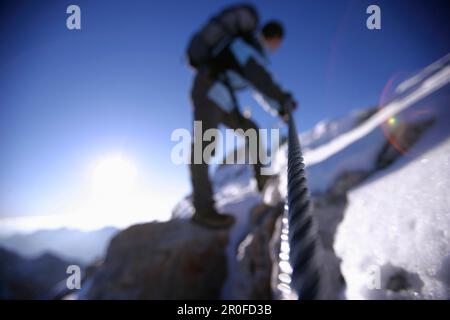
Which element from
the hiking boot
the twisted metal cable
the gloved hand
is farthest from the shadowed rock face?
the twisted metal cable

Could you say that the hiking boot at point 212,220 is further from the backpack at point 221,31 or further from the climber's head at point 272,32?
the climber's head at point 272,32

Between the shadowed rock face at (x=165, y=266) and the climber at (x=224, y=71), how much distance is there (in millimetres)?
817

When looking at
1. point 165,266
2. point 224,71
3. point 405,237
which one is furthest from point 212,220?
point 405,237

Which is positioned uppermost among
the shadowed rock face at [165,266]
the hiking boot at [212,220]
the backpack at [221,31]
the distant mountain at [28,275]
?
the backpack at [221,31]

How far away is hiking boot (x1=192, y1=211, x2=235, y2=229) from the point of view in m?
3.44

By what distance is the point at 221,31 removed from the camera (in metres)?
2.82

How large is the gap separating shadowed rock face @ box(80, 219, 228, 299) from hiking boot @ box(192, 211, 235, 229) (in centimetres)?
18

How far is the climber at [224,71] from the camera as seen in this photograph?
2.77m

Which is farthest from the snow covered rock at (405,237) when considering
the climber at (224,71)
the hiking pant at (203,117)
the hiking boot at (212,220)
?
the hiking boot at (212,220)

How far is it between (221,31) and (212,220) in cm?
260

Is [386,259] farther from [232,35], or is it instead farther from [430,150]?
[232,35]

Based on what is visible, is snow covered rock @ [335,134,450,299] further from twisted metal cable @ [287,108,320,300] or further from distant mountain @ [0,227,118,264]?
distant mountain @ [0,227,118,264]
